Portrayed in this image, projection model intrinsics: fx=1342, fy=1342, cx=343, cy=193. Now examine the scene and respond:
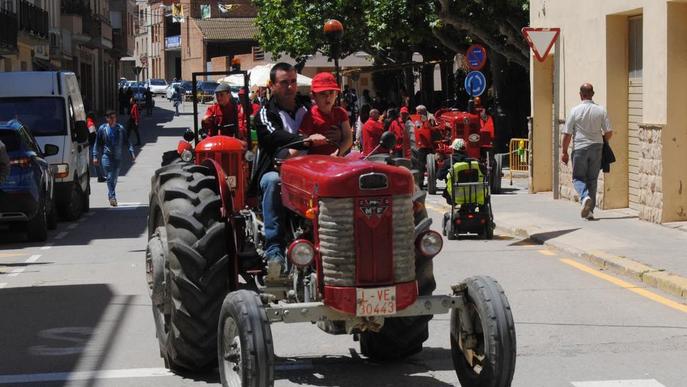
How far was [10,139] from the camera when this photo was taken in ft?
63.0

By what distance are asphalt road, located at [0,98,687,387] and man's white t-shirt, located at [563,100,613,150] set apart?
2301 mm

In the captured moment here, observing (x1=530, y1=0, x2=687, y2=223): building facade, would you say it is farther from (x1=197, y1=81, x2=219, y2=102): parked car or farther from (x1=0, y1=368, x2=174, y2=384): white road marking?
(x1=197, y1=81, x2=219, y2=102): parked car

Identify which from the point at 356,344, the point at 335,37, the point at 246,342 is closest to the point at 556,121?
the point at 335,37

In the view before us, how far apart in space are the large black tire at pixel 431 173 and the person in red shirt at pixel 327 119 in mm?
16421

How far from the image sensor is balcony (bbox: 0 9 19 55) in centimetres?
4072

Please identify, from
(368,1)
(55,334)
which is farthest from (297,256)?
(368,1)

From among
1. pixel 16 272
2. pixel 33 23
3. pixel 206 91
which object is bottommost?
pixel 16 272

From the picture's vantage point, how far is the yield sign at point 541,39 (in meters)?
21.5

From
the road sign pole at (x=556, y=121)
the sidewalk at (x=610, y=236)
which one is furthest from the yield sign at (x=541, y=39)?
the sidewalk at (x=610, y=236)

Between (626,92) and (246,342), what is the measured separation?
14759mm

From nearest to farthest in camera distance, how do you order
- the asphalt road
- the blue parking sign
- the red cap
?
1. the asphalt road
2. the red cap
3. the blue parking sign

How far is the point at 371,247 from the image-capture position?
752cm

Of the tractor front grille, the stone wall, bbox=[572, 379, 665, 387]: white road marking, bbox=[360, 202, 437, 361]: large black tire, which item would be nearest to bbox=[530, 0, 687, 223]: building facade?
the stone wall

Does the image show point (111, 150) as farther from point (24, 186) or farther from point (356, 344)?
point (356, 344)
